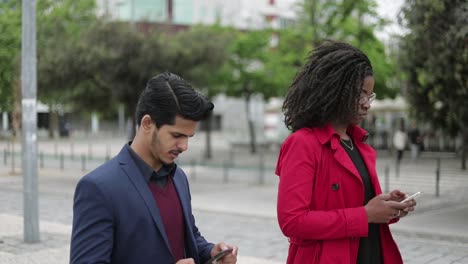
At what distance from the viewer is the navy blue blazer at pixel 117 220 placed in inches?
81.4

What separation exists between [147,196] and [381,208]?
107 centimetres

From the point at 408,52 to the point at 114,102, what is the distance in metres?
11.2

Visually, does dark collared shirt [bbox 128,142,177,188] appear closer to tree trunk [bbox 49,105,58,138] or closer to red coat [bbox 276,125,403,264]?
red coat [bbox 276,125,403,264]

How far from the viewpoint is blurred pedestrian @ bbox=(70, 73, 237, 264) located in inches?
81.7

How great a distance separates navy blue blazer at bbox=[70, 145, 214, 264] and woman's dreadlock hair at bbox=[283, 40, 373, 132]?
94 cm

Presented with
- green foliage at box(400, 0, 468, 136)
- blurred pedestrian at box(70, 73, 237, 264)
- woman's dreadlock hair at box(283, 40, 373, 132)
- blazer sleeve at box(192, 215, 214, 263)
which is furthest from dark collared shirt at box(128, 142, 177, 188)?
green foliage at box(400, 0, 468, 136)

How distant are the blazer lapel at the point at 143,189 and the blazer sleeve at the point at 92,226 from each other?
0.14 meters

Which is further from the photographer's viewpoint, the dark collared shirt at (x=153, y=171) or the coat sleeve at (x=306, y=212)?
the coat sleeve at (x=306, y=212)

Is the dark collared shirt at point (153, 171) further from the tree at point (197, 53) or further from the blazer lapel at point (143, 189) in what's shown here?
the tree at point (197, 53)

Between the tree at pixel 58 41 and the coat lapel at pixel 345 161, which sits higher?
the tree at pixel 58 41

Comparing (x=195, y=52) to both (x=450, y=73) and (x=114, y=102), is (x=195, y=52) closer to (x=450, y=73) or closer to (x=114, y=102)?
(x=114, y=102)

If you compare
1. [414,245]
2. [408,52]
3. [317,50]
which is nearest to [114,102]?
[408,52]

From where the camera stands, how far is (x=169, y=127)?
225 centimetres

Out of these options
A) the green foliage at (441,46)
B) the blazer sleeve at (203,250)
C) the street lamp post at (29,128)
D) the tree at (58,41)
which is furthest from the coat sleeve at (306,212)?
the tree at (58,41)
